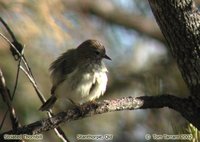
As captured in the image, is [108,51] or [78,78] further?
[108,51]

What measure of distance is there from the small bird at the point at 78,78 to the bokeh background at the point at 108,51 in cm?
21

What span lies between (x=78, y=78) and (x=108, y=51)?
5.05 feet

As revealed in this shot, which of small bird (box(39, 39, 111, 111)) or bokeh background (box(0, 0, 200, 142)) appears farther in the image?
small bird (box(39, 39, 111, 111))

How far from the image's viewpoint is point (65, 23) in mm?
3709

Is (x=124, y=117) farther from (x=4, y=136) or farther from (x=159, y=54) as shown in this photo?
(x=4, y=136)

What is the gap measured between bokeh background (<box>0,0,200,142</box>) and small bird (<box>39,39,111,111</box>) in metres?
0.21

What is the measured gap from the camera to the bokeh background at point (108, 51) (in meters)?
2.96

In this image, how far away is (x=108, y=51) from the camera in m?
4.75

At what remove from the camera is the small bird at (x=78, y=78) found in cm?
320

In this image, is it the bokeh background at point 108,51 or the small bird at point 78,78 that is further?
the small bird at point 78,78

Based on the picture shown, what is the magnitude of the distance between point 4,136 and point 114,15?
367cm

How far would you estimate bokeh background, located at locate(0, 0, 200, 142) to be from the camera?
9.70ft

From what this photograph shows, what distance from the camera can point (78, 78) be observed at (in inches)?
127

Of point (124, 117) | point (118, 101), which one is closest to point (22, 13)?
point (124, 117)
